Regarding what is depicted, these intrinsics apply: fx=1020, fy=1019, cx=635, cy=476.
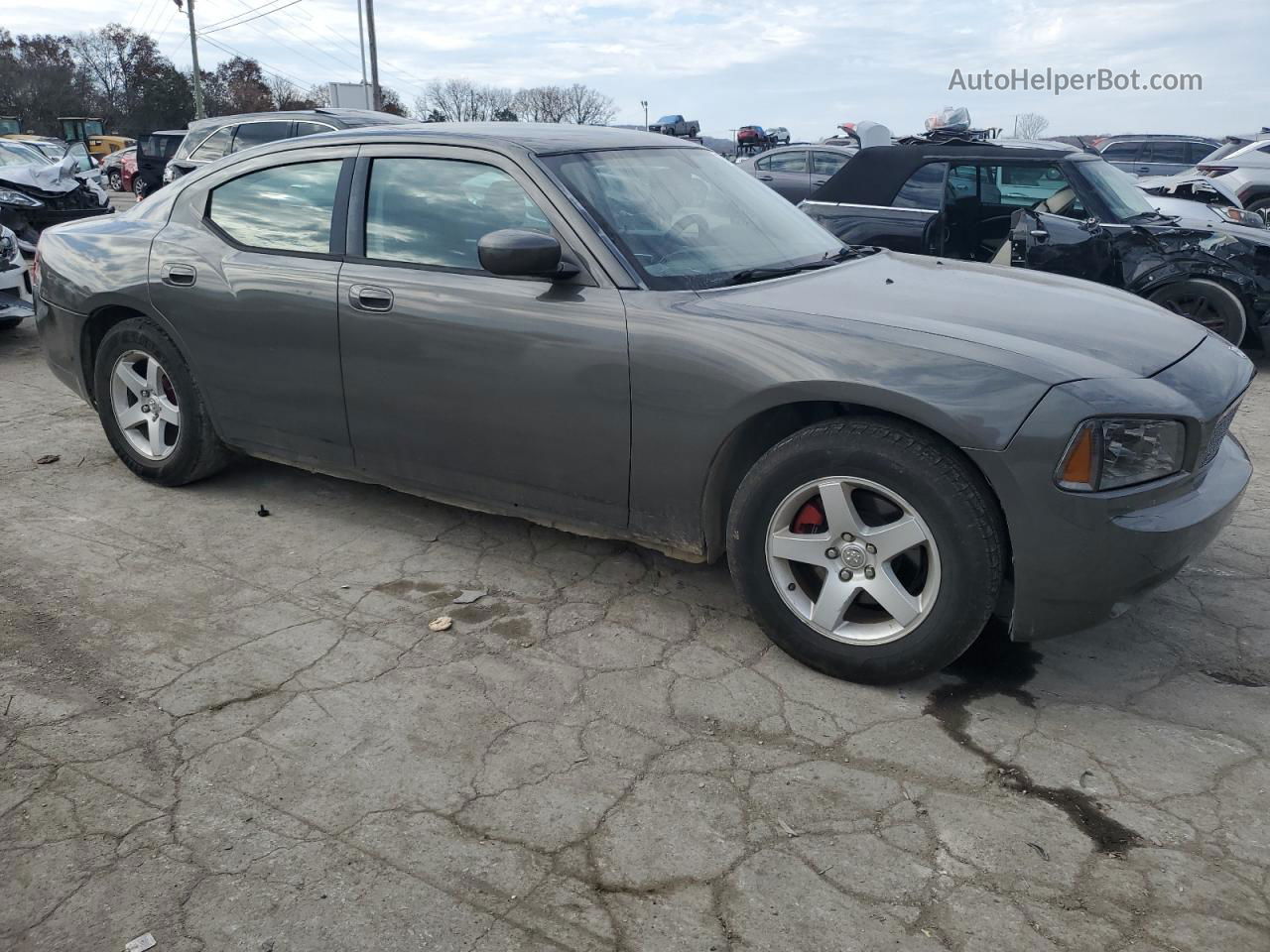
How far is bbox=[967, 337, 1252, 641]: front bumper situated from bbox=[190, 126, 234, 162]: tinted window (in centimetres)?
1318

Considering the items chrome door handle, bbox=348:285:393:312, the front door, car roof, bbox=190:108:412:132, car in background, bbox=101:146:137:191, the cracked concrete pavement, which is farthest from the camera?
car in background, bbox=101:146:137:191

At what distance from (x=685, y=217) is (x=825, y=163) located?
11.8 meters

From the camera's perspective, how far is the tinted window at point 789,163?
14732mm

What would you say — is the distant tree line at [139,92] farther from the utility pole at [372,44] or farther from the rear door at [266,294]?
the rear door at [266,294]

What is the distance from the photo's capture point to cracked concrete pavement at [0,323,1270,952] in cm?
219

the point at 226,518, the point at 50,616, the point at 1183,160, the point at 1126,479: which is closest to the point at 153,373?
the point at 226,518

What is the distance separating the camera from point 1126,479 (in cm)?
274

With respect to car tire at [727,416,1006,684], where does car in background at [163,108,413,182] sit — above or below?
above

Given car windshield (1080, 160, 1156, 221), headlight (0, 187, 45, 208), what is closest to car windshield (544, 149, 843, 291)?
car windshield (1080, 160, 1156, 221)

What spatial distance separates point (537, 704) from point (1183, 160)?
2356cm

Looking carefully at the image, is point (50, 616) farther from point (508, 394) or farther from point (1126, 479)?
point (1126, 479)

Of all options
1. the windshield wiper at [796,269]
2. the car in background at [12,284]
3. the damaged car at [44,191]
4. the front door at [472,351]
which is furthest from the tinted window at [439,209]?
the damaged car at [44,191]

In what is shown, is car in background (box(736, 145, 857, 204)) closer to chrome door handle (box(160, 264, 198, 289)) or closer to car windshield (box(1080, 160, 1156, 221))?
car windshield (box(1080, 160, 1156, 221))

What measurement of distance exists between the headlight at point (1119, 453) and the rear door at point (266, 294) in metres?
2.62
